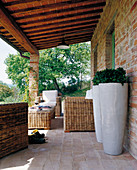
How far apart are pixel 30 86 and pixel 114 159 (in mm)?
5568

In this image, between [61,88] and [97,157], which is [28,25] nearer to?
[97,157]

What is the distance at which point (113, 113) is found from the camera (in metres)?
2.22

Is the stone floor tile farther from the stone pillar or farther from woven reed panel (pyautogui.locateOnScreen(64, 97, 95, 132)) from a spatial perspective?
the stone pillar

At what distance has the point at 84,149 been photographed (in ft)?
8.16

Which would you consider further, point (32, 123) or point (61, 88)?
point (61, 88)

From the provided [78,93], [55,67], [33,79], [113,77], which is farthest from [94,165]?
[78,93]

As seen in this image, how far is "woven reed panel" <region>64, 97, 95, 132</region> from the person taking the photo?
137 inches

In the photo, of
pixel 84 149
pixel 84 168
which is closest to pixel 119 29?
pixel 84 149

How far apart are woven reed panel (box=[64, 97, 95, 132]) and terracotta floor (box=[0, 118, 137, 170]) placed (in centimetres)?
69

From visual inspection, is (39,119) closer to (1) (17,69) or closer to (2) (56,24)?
(2) (56,24)

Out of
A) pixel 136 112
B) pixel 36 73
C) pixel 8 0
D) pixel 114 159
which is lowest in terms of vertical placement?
pixel 114 159

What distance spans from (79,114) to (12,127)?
62.9 inches

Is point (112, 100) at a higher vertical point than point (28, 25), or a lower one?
lower

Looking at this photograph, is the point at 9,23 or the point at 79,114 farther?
the point at 9,23
